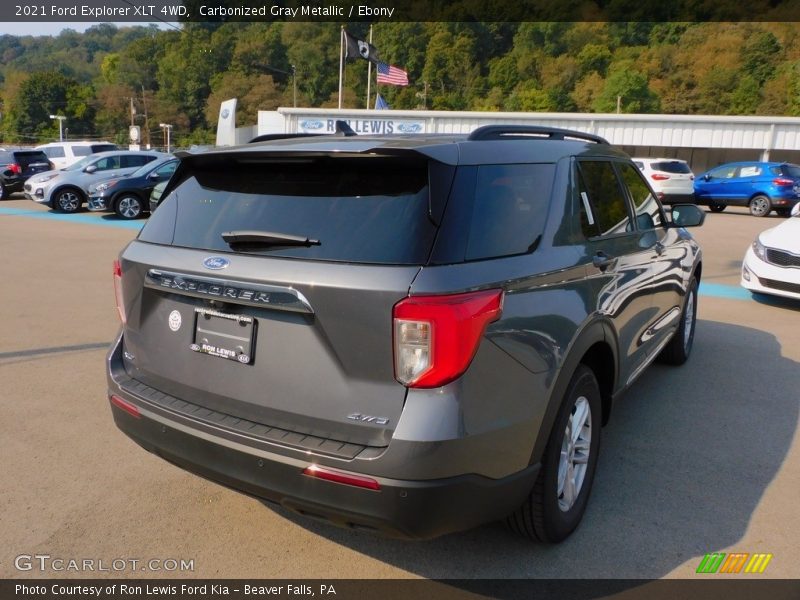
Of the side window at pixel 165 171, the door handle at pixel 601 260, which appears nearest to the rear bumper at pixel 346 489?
the door handle at pixel 601 260

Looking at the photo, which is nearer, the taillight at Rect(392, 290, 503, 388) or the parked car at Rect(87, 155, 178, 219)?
the taillight at Rect(392, 290, 503, 388)

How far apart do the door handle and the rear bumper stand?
1096mm

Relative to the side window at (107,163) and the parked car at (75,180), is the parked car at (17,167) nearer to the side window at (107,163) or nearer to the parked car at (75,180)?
the parked car at (75,180)

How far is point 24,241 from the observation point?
40.8 ft

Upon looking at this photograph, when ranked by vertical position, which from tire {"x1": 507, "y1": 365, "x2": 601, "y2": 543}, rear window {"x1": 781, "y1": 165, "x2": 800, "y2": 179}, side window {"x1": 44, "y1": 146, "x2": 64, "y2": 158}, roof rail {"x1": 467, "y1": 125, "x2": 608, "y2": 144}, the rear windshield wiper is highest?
roof rail {"x1": 467, "y1": 125, "x2": 608, "y2": 144}

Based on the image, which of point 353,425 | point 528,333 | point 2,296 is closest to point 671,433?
point 528,333

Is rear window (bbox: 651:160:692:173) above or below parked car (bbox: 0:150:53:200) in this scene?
above

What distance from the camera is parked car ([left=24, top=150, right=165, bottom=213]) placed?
703 inches

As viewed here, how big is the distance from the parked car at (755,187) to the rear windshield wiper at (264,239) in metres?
22.1

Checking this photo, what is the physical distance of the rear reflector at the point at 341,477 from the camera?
222 cm

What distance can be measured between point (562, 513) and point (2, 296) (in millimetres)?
7397

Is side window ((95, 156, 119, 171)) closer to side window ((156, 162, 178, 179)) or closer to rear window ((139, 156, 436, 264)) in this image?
side window ((156, 162, 178, 179))

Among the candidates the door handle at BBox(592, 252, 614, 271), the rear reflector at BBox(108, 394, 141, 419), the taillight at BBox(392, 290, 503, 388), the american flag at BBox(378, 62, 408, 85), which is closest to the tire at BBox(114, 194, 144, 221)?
the rear reflector at BBox(108, 394, 141, 419)

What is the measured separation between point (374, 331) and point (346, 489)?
0.56 metres
